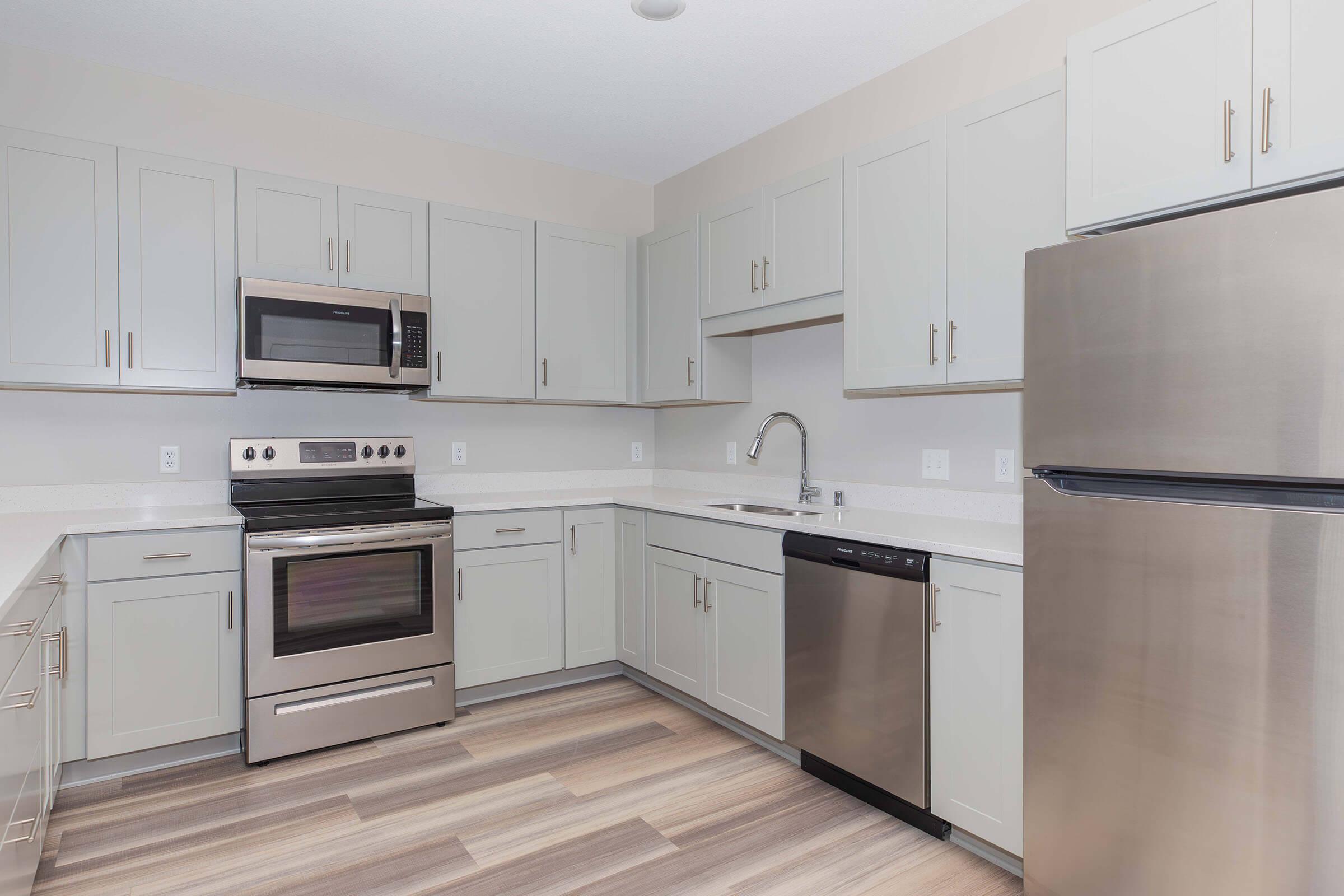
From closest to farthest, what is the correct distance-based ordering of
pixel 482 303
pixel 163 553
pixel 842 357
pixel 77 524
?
pixel 77 524
pixel 163 553
pixel 842 357
pixel 482 303

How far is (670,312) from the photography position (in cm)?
367

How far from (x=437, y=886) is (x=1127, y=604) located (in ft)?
5.98

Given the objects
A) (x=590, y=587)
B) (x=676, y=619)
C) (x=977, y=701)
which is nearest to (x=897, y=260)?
(x=977, y=701)

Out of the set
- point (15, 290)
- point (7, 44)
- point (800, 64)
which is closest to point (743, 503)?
point (800, 64)

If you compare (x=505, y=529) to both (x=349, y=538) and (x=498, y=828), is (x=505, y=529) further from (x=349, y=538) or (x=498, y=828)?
(x=498, y=828)

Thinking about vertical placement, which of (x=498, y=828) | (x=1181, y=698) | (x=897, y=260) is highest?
Result: (x=897, y=260)

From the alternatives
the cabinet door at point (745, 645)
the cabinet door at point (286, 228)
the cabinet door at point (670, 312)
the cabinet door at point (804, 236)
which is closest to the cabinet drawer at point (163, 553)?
the cabinet door at point (286, 228)

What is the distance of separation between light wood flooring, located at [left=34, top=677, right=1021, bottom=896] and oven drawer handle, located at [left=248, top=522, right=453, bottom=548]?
79 centimetres

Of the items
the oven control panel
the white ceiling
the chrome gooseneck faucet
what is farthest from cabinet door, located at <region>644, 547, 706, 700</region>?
the white ceiling

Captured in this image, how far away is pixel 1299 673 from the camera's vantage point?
133 centimetres

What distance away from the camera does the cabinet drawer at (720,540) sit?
268 centimetres

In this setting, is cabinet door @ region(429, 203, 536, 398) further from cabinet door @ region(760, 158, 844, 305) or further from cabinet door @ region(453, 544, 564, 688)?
cabinet door @ region(760, 158, 844, 305)

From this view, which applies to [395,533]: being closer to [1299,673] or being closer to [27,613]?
[27,613]

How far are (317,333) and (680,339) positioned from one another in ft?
5.16
